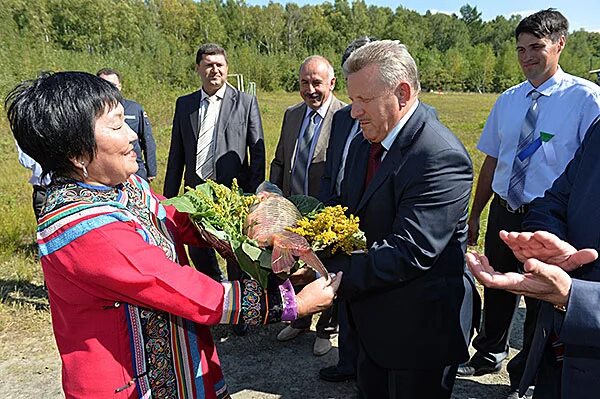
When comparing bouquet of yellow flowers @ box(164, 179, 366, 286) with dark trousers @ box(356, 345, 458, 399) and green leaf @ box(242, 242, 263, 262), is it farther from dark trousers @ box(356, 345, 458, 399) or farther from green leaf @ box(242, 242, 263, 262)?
dark trousers @ box(356, 345, 458, 399)

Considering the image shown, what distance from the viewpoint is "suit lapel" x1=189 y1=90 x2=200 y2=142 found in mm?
4906

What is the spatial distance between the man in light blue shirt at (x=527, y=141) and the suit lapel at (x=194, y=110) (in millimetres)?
2795

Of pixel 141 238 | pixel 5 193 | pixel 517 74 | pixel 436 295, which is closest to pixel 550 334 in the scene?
pixel 436 295

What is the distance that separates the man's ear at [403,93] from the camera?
228cm

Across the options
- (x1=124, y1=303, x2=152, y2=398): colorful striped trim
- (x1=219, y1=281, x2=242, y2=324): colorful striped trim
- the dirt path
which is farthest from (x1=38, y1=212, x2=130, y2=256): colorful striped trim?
the dirt path

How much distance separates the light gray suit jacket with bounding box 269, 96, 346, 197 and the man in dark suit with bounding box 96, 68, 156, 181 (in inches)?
67.7

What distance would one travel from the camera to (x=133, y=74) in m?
30.1

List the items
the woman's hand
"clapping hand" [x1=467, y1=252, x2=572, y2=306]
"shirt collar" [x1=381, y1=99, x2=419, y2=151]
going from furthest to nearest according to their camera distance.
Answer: "shirt collar" [x1=381, y1=99, x2=419, y2=151] < the woman's hand < "clapping hand" [x1=467, y1=252, x2=572, y2=306]

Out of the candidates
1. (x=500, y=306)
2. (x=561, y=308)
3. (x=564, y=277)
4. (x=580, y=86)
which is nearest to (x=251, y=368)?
(x=500, y=306)

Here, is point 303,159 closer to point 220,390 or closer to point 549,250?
point 220,390

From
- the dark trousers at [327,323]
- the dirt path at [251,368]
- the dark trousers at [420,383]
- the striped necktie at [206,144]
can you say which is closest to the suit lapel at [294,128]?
the striped necktie at [206,144]

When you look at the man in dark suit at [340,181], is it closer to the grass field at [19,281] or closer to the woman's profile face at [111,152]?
the woman's profile face at [111,152]

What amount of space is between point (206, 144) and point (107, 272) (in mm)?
3279

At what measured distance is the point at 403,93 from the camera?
7.56ft
